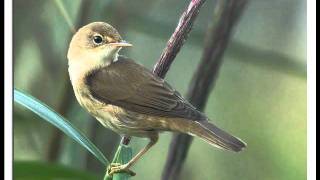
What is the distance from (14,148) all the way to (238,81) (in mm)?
465

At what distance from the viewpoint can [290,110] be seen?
1.46 metres

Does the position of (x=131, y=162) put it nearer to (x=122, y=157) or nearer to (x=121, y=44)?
(x=122, y=157)

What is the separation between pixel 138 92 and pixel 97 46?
12 cm

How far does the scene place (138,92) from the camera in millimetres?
1323

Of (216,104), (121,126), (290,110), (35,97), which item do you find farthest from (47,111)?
(290,110)

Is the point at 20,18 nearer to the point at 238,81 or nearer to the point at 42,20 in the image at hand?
the point at 42,20

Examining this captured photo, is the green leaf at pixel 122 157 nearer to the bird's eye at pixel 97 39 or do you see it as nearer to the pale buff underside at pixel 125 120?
the pale buff underside at pixel 125 120

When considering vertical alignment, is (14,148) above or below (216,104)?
below

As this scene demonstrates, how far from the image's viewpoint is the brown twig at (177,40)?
1358 mm
